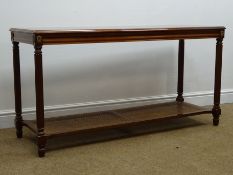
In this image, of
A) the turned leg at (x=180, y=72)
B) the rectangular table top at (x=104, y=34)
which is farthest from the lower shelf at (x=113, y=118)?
the rectangular table top at (x=104, y=34)

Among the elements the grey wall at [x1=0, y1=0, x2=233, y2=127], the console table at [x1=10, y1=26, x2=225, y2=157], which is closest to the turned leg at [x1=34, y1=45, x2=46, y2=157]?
the console table at [x1=10, y1=26, x2=225, y2=157]

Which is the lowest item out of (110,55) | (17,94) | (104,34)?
(17,94)

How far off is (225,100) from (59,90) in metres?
1.46

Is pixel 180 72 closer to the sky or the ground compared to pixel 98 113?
closer to the sky

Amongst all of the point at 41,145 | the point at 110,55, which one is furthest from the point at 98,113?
the point at 41,145

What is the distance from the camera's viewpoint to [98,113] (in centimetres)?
251

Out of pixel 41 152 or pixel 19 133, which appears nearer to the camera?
pixel 41 152

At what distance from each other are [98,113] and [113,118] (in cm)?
17

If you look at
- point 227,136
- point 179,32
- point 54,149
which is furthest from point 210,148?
point 54,149

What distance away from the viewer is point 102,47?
8.88 feet

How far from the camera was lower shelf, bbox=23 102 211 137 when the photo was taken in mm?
2158

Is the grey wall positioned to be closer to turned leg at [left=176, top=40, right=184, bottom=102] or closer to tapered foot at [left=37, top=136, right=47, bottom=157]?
turned leg at [left=176, top=40, right=184, bottom=102]

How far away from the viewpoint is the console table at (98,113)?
1.95 m

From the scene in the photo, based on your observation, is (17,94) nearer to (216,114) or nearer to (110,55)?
(110,55)
